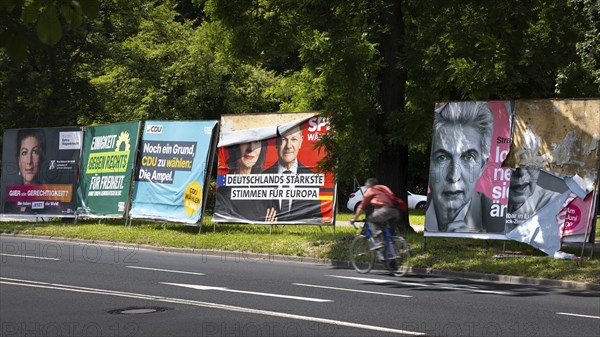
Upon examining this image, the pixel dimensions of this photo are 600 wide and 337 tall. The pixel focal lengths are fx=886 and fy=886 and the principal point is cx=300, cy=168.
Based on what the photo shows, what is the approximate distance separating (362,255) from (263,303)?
5.69 metres

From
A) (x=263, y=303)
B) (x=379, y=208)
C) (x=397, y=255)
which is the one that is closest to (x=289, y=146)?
(x=379, y=208)

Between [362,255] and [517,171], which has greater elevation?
[517,171]

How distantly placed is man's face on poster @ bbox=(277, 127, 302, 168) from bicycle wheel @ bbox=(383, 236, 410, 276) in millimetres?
6928

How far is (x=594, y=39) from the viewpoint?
84.8ft

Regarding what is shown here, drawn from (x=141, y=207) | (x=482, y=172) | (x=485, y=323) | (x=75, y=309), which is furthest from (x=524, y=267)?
(x=141, y=207)

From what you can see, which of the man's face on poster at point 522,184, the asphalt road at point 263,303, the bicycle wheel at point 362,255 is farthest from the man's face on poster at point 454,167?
the asphalt road at point 263,303

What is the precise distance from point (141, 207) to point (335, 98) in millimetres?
7914

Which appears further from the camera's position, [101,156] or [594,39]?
[101,156]

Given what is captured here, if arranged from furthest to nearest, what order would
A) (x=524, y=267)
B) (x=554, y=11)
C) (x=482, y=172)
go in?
1. (x=554, y=11)
2. (x=482, y=172)
3. (x=524, y=267)

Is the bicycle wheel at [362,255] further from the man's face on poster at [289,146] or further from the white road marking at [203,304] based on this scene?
the man's face on poster at [289,146]

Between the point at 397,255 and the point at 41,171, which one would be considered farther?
the point at 41,171

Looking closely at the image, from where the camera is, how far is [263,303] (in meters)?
12.1

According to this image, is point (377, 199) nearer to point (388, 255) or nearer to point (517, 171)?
point (388, 255)

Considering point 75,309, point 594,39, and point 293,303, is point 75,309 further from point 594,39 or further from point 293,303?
point 594,39
